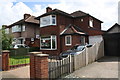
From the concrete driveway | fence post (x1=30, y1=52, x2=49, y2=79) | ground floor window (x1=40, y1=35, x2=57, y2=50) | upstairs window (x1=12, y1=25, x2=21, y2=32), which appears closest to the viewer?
fence post (x1=30, y1=52, x2=49, y2=79)

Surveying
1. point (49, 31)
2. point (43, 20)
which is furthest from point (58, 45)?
point (43, 20)

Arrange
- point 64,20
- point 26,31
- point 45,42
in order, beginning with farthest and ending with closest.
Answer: point 26,31, point 45,42, point 64,20

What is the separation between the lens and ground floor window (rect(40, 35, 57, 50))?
19672mm

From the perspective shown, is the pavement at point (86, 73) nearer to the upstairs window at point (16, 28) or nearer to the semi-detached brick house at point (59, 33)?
the semi-detached brick house at point (59, 33)

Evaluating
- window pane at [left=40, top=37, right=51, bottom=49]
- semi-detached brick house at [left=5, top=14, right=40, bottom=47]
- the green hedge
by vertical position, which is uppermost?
semi-detached brick house at [left=5, top=14, right=40, bottom=47]

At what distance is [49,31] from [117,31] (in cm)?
961

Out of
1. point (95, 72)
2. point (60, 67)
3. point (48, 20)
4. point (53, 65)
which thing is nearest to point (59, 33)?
point (48, 20)

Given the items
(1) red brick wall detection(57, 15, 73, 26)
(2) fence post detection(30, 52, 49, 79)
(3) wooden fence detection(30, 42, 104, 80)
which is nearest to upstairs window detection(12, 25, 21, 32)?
(1) red brick wall detection(57, 15, 73, 26)

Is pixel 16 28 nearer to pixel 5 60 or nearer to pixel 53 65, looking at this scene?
pixel 5 60

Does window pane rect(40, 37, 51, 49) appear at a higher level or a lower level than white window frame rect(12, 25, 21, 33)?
lower

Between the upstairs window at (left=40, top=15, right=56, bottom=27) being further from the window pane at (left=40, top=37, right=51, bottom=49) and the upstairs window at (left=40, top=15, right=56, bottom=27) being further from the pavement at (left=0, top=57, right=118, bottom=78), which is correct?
the pavement at (left=0, top=57, right=118, bottom=78)

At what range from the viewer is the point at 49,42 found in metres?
20.0

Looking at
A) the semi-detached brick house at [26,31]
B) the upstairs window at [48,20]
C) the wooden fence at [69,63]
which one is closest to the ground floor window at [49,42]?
the upstairs window at [48,20]

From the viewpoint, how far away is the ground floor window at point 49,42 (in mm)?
19672
